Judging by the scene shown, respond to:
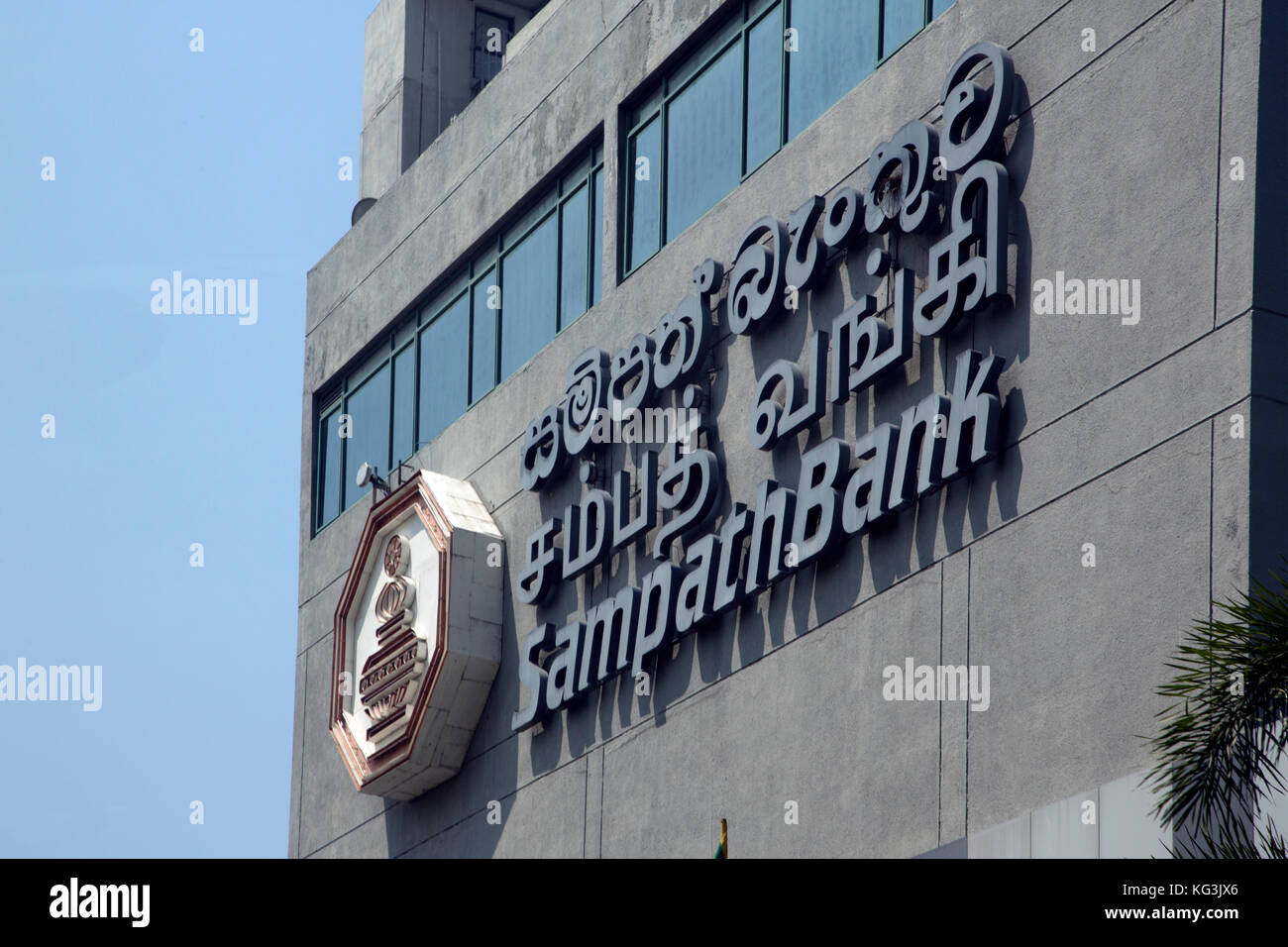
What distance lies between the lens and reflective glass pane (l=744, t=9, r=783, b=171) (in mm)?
26531

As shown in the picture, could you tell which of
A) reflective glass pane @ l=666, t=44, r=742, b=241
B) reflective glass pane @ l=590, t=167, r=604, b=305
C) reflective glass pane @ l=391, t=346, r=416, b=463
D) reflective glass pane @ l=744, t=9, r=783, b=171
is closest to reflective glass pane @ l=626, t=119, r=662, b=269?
reflective glass pane @ l=666, t=44, r=742, b=241

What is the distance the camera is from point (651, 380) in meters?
27.5

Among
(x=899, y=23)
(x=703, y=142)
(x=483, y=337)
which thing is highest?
(x=899, y=23)

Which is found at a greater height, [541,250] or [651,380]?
[541,250]

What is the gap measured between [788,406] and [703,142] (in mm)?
4818

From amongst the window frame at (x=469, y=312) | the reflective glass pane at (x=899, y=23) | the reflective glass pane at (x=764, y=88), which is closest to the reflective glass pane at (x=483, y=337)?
the window frame at (x=469, y=312)

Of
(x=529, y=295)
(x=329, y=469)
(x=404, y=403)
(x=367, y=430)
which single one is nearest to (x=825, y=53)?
(x=529, y=295)

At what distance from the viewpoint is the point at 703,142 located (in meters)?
28.0

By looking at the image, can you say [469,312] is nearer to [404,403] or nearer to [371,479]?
[404,403]

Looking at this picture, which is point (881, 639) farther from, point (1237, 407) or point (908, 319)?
point (1237, 407)

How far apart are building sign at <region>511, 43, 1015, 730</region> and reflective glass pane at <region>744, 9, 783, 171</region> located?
126 centimetres
